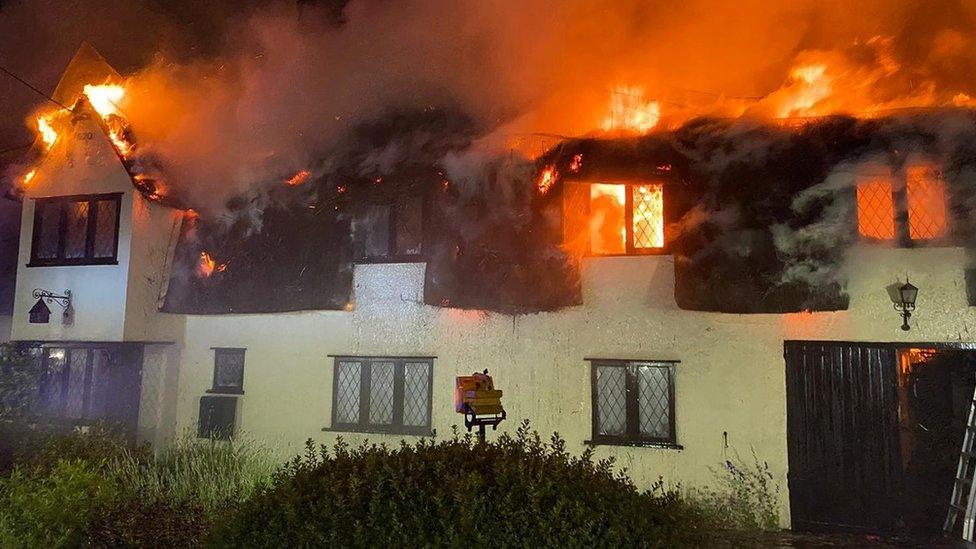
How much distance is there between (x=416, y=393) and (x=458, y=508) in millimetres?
5201

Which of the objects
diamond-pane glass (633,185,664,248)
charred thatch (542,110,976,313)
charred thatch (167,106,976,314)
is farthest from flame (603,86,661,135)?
charred thatch (542,110,976,313)

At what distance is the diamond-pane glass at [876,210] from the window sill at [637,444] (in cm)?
326

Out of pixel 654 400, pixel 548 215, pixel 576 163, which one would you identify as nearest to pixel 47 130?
pixel 548 215

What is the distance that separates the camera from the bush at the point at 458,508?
346 centimetres

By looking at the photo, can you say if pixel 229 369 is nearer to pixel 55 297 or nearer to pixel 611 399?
pixel 55 297

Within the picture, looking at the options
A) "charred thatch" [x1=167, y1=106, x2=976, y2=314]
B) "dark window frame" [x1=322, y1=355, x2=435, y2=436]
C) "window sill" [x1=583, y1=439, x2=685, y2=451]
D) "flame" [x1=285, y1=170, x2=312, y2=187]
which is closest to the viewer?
"charred thatch" [x1=167, y1=106, x2=976, y2=314]

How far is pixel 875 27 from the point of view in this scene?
963 cm

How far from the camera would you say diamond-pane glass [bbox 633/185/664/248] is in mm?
8039

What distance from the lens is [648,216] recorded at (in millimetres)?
8117

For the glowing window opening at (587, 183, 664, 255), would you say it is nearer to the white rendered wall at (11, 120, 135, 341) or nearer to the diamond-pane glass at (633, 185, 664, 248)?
the diamond-pane glass at (633, 185, 664, 248)

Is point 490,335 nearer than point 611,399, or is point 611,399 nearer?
point 611,399

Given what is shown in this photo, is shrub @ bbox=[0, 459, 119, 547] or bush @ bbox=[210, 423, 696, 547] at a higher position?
bush @ bbox=[210, 423, 696, 547]

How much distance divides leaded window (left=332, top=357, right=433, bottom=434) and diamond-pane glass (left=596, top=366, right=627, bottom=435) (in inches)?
89.7

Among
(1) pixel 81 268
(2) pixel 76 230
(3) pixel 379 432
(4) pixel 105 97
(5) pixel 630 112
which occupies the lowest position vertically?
(3) pixel 379 432
